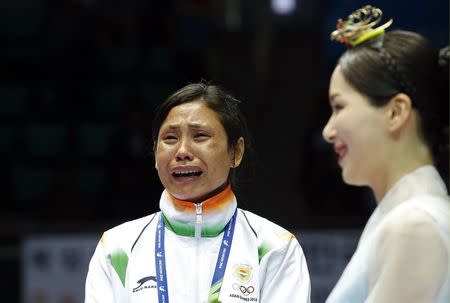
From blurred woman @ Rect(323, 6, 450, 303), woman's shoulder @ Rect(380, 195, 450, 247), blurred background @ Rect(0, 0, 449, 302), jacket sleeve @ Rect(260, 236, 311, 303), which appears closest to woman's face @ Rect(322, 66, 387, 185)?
blurred woman @ Rect(323, 6, 450, 303)

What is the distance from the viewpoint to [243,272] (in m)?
2.50

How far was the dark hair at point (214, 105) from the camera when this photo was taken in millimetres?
2600

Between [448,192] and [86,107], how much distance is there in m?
5.73

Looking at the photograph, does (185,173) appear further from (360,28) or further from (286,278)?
(360,28)

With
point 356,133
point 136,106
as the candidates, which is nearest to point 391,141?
point 356,133

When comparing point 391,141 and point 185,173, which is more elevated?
point 391,141

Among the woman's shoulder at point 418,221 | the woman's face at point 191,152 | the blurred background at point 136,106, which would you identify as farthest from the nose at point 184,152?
the blurred background at point 136,106

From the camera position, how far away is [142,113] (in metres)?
6.75

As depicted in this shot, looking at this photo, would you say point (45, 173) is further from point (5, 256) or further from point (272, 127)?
point (272, 127)

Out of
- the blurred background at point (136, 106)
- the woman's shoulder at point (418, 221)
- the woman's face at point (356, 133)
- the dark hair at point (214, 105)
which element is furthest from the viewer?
the blurred background at point (136, 106)

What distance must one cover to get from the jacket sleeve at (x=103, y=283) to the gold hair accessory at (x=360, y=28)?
94 cm

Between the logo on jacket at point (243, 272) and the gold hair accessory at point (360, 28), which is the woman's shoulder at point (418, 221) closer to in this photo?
the gold hair accessory at point (360, 28)

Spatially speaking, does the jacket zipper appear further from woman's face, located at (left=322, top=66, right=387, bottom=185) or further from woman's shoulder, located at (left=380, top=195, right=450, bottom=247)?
woman's shoulder, located at (left=380, top=195, right=450, bottom=247)

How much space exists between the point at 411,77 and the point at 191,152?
82cm
